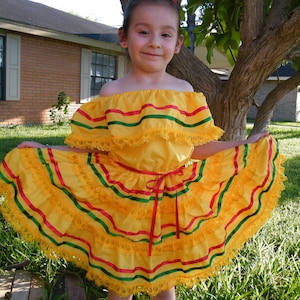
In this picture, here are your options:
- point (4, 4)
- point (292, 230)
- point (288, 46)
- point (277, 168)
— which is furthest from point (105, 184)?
point (4, 4)

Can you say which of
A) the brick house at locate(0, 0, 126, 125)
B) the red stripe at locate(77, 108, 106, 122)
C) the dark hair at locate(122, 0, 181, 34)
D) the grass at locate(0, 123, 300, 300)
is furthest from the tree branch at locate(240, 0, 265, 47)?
the brick house at locate(0, 0, 126, 125)

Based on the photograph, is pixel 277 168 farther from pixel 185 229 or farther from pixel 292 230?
pixel 292 230

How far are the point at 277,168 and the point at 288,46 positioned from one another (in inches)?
30.5

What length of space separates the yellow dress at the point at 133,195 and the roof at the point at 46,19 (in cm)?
754

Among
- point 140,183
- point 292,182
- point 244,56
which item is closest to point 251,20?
point 244,56

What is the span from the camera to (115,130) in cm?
186

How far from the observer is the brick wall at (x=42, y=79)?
414 inches

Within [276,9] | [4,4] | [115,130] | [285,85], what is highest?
[4,4]

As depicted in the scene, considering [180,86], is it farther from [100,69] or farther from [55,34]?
[100,69]

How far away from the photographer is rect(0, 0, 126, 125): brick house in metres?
10.1

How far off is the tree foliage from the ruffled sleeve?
2.29 ft

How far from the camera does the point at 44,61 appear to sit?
36.4 ft

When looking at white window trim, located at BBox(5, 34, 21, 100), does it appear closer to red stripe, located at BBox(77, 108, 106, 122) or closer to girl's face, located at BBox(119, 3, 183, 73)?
red stripe, located at BBox(77, 108, 106, 122)

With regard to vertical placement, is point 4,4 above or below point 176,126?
above
